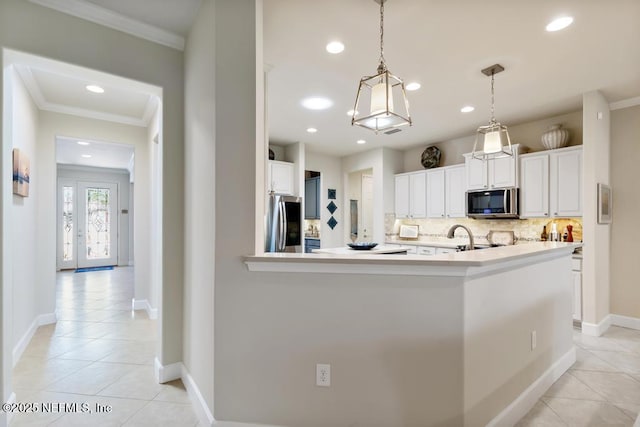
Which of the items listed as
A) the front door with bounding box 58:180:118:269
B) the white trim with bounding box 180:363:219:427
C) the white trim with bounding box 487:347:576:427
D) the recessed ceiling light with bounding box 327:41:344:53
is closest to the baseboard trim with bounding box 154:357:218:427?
the white trim with bounding box 180:363:219:427

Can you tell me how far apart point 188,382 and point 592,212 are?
438 centimetres

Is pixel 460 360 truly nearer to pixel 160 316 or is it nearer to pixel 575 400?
pixel 575 400

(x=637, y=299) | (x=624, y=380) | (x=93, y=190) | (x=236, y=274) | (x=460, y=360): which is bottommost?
(x=624, y=380)

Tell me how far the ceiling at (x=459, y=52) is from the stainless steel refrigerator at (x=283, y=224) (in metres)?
1.67

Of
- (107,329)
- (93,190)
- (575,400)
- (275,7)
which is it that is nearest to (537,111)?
(575,400)

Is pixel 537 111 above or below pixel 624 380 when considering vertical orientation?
above

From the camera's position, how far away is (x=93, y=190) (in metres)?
8.55

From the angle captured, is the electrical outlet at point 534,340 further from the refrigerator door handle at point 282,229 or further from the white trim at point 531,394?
the refrigerator door handle at point 282,229

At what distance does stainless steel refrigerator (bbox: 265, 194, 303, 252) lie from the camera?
531cm

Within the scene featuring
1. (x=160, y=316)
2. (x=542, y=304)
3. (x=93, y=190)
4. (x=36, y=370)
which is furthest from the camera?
(x=93, y=190)

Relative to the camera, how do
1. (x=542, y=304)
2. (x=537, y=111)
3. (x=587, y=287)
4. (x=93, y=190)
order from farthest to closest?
(x=93, y=190) < (x=537, y=111) < (x=587, y=287) < (x=542, y=304)

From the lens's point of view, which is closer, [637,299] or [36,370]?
[36,370]

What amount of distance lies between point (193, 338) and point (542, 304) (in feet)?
8.30

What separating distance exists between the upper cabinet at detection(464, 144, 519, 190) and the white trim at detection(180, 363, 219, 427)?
14.8ft
